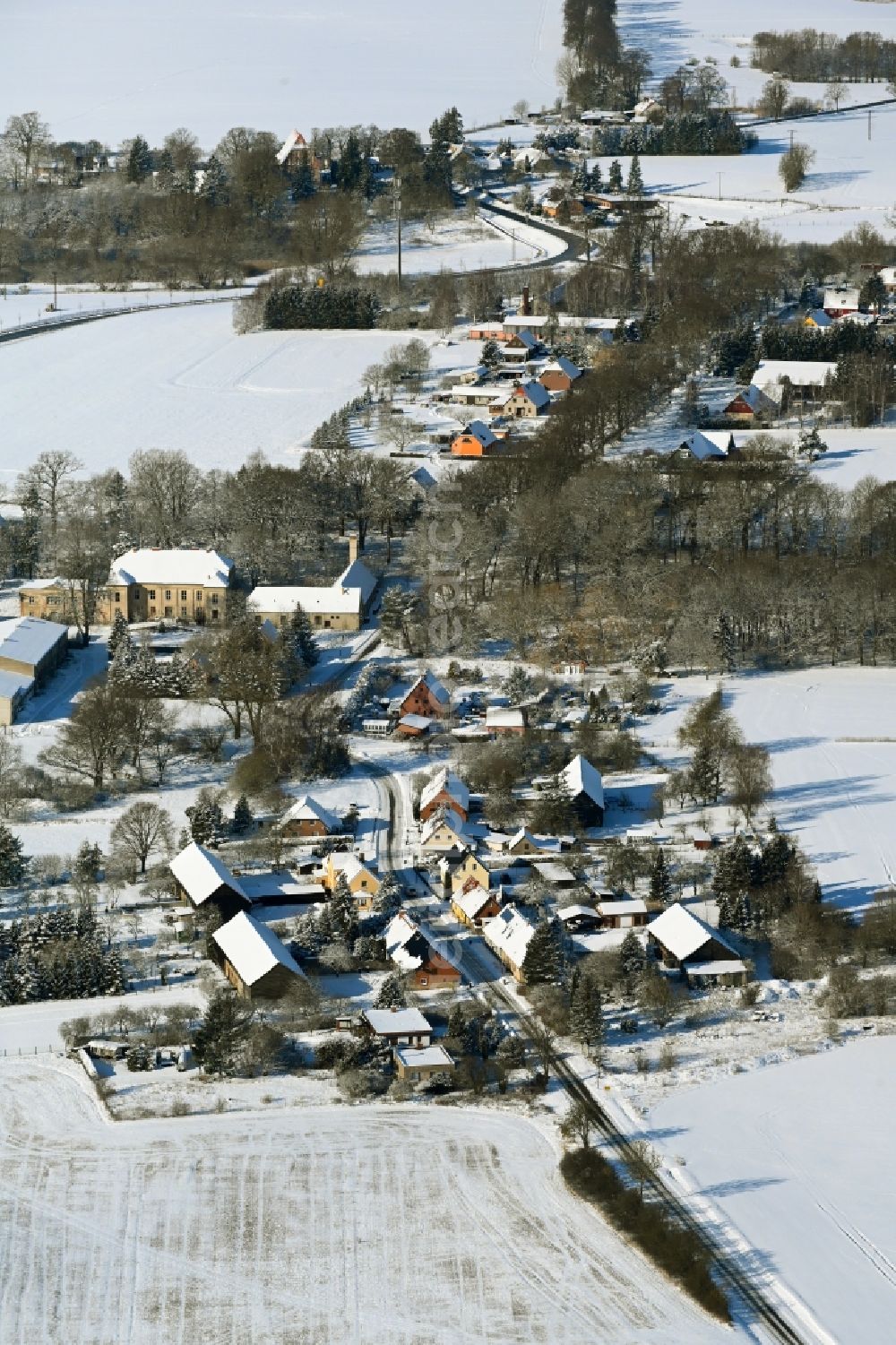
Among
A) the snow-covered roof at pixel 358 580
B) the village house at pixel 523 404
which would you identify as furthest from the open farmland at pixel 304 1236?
the village house at pixel 523 404

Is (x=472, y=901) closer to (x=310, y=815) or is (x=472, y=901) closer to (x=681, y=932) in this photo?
(x=681, y=932)

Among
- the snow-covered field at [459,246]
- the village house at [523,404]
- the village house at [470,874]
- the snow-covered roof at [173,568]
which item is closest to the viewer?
the village house at [470,874]

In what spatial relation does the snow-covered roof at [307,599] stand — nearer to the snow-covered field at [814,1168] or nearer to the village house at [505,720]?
the village house at [505,720]

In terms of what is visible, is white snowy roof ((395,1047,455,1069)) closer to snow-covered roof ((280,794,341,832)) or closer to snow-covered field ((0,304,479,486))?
snow-covered roof ((280,794,341,832))

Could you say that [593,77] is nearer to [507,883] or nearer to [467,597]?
[467,597]

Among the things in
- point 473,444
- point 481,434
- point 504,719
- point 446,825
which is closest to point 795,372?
point 481,434

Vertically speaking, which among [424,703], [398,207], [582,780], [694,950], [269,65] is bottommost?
[694,950]

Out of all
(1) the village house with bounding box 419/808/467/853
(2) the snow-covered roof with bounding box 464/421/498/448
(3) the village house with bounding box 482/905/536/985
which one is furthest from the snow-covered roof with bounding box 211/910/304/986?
(2) the snow-covered roof with bounding box 464/421/498/448
